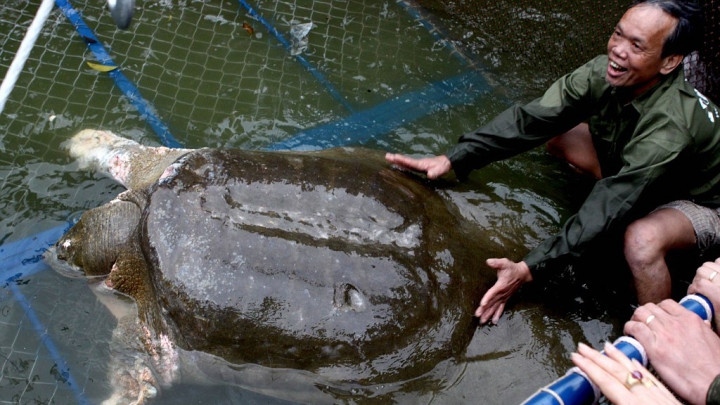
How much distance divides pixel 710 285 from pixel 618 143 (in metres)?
1.39

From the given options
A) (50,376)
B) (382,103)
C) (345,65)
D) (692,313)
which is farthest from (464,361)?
(345,65)

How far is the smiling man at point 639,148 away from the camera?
306 centimetres

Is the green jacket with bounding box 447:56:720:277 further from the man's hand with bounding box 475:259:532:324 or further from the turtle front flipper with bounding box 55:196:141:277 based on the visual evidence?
the turtle front flipper with bounding box 55:196:141:277

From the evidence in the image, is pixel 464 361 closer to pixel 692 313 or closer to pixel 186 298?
pixel 692 313

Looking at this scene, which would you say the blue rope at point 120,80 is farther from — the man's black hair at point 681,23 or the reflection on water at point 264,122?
the man's black hair at point 681,23

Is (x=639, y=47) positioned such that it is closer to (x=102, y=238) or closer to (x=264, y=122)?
(x=264, y=122)

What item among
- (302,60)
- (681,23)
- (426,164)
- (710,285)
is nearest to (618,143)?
(681,23)

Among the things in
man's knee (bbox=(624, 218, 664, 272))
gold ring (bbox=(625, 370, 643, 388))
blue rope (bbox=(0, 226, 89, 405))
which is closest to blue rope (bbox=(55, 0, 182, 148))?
blue rope (bbox=(0, 226, 89, 405))

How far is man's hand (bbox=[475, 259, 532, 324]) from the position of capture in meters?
2.97

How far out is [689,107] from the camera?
A: 317 centimetres

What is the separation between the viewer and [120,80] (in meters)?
4.69

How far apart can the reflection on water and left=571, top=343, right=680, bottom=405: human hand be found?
43.1 inches

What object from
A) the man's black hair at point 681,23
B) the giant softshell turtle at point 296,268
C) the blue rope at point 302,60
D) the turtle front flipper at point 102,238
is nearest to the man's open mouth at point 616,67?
the man's black hair at point 681,23

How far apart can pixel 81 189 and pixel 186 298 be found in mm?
1566
